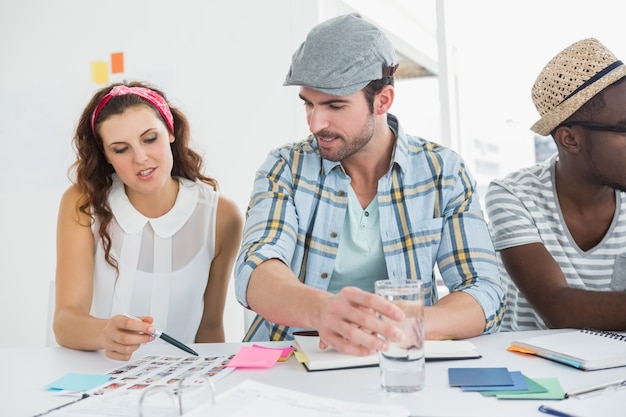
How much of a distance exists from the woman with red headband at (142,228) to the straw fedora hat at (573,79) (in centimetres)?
104

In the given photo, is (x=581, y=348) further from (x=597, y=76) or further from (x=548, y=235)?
(x=597, y=76)

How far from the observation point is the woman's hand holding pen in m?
1.43

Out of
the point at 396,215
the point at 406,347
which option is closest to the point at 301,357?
the point at 406,347

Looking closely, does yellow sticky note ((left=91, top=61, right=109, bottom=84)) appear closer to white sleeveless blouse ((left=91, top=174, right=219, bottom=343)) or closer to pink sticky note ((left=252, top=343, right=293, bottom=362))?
white sleeveless blouse ((left=91, top=174, right=219, bottom=343))

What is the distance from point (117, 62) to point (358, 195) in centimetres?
234

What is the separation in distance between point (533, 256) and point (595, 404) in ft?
2.83

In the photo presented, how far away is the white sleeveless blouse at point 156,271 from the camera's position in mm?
2129

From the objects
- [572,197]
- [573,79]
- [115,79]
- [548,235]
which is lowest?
[548,235]

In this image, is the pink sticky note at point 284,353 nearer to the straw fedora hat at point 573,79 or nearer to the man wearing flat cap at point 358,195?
the man wearing flat cap at point 358,195

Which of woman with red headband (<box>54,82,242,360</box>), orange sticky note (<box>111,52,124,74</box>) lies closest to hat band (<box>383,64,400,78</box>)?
woman with red headband (<box>54,82,242,360</box>)

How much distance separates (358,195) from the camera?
197cm

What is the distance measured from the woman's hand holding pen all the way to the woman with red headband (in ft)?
1.97

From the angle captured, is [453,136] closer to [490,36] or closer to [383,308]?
[490,36]

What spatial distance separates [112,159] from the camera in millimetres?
2145
